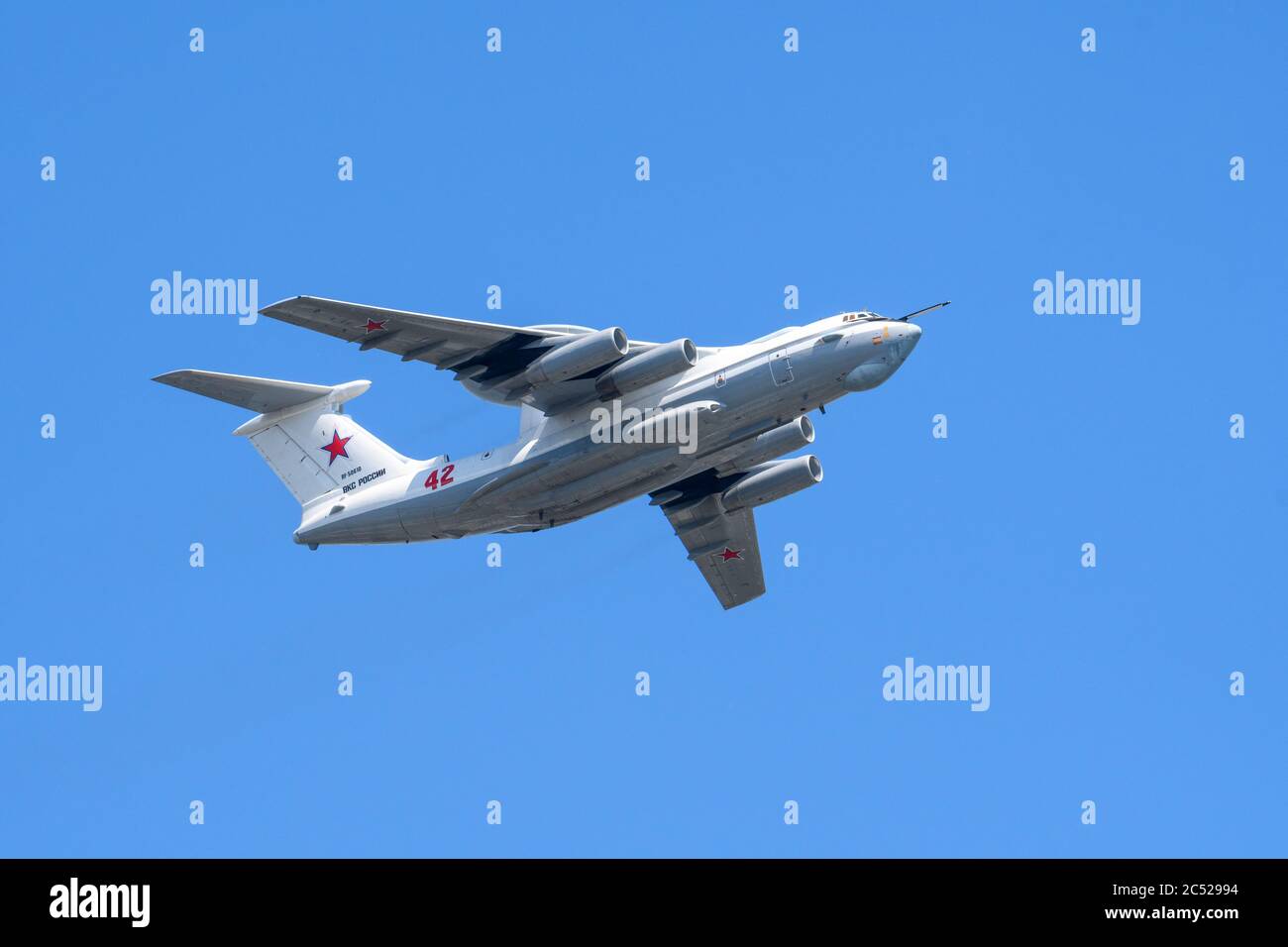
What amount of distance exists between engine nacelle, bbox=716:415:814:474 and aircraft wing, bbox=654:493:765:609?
2.07 metres

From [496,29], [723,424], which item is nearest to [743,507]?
[723,424]

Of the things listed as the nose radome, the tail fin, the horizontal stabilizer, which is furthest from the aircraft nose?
the horizontal stabilizer

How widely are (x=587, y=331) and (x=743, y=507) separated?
4981mm

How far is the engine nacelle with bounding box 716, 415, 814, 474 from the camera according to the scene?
1062 inches

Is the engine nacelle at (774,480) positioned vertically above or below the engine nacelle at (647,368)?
below

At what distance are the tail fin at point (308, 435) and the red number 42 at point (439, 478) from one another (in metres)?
0.88

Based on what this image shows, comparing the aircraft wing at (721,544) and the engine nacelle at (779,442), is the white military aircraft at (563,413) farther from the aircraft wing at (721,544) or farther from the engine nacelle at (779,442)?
the aircraft wing at (721,544)

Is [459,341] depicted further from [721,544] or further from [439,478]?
[721,544]

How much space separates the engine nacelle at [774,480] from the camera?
28516 mm

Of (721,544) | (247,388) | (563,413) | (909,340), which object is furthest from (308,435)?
(909,340)

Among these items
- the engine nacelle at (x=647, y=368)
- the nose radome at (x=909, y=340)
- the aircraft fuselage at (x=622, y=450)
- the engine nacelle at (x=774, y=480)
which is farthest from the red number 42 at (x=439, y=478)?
the nose radome at (x=909, y=340)

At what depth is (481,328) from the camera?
84.2ft

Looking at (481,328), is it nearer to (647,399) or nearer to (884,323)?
(647,399)

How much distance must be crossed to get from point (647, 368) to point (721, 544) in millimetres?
5305
